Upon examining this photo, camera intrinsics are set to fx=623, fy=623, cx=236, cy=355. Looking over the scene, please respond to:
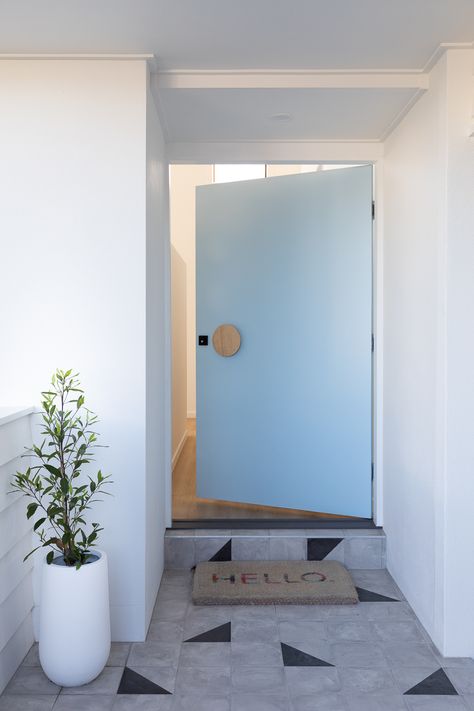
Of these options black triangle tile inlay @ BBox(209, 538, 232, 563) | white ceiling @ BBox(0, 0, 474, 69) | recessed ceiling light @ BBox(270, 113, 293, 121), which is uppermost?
white ceiling @ BBox(0, 0, 474, 69)

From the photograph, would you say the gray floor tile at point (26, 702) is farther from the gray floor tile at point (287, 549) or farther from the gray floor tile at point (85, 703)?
the gray floor tile at point (287, 549)

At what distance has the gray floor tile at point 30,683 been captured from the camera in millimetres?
2158

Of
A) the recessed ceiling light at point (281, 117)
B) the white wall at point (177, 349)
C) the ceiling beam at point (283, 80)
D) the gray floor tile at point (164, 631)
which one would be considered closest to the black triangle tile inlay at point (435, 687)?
the gray floor tile at point (164, 631)

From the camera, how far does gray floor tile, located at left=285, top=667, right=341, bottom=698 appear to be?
2.16 meters

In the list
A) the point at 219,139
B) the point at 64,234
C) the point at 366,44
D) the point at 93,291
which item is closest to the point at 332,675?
the point at 93,291

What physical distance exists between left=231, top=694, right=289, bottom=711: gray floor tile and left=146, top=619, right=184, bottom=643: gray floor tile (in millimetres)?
488

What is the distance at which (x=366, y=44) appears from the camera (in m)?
2.36

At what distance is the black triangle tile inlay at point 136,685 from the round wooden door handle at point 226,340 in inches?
74.3

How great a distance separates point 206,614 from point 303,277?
1.89 meters

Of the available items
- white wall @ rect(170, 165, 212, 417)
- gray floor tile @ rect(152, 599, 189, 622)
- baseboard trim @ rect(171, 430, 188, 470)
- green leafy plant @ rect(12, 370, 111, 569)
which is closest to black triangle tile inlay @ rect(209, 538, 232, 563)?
gray floor tile @ rect(152, 599, 189, 622)

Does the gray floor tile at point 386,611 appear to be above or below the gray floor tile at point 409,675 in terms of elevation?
below

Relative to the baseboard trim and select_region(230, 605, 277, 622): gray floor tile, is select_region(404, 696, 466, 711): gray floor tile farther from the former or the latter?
the baseboard trim

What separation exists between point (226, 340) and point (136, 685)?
1.99 metres

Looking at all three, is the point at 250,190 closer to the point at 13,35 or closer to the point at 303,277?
the point at 303,277
